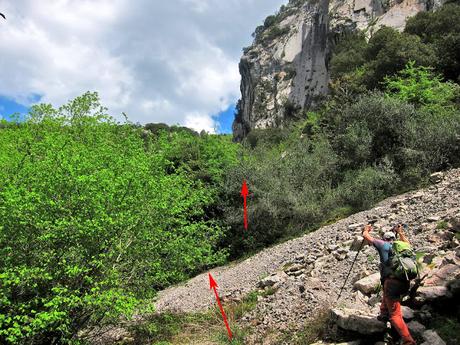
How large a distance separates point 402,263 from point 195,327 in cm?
574

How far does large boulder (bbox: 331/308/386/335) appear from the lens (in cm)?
569

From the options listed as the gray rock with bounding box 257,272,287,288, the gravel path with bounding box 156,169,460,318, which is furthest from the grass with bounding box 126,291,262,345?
the gravel path with bounding box 156,169,460,318

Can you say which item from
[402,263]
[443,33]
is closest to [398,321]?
[402,263]

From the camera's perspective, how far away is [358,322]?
5816 millimetres

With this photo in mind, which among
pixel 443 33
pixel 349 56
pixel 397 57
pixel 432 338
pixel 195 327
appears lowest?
pixel 432 338

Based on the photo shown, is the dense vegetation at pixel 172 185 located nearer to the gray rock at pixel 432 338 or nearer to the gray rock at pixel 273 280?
the gray rock at pixel 273 280

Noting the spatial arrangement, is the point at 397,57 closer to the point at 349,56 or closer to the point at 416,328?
the point at 349,56

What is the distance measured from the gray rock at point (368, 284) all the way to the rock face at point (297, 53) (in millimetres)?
37407

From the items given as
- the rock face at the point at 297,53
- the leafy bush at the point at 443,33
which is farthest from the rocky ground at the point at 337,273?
the rock face at the point at 297,53

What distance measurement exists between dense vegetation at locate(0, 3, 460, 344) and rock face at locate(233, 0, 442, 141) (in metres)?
8.97

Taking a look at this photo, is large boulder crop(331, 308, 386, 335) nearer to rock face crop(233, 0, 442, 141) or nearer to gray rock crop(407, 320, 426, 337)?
gray rock crop(407, 320, 426, 337)

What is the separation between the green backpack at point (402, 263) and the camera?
17.7ft

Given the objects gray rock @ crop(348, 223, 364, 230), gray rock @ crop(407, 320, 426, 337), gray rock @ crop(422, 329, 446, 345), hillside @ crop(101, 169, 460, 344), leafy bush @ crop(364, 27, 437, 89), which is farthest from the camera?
leafy bush @ crop(364, 27, 437, 89)

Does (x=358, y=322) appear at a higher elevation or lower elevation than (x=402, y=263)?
lower
